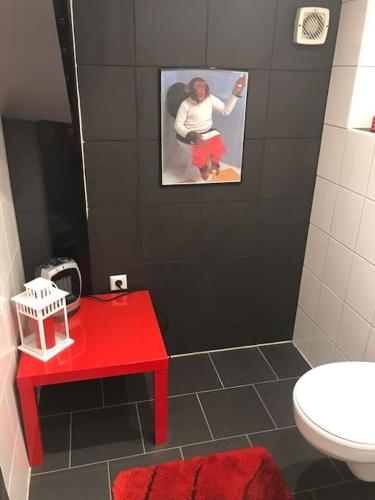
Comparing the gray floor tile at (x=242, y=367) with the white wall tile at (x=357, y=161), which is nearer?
the white wall tile at (x=357, y=161)

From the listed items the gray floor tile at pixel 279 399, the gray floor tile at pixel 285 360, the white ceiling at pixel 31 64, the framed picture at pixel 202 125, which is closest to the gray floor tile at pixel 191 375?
the gray floor tile at pixel 279 399

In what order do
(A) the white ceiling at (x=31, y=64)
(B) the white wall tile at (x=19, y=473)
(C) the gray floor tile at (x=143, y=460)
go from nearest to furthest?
1. (A) the white ceiling at (x=31, y=64)
2. (B) the white wall tile at (x=19, y=473)
3. (C) the gray floor tile at (x=143, y=460)

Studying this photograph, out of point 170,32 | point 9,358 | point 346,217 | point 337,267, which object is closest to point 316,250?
point 337,267

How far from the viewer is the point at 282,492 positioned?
155cm

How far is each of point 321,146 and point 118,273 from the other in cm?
114

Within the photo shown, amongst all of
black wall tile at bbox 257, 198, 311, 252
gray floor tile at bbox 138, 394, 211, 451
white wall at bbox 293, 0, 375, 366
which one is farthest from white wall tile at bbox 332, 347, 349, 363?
gray floor tile at bbox 138, 394, 211, 451

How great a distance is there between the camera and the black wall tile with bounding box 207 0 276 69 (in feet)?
5.50

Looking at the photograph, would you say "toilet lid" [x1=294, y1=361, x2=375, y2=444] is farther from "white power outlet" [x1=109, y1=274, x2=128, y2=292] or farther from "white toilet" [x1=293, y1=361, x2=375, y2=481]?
"white power outlet" [x1=109, y1=274, x2=128, y2=292]

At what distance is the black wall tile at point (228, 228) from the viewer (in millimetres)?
2002

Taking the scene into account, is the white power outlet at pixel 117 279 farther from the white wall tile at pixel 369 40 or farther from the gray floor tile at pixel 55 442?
the white wall tile at pixel 369 40

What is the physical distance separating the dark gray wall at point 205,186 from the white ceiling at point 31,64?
24 centimetres

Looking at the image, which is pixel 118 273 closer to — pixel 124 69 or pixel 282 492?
pixel 124 69

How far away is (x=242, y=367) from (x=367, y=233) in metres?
0.95

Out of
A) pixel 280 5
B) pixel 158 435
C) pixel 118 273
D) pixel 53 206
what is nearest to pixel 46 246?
pixel 53 206
